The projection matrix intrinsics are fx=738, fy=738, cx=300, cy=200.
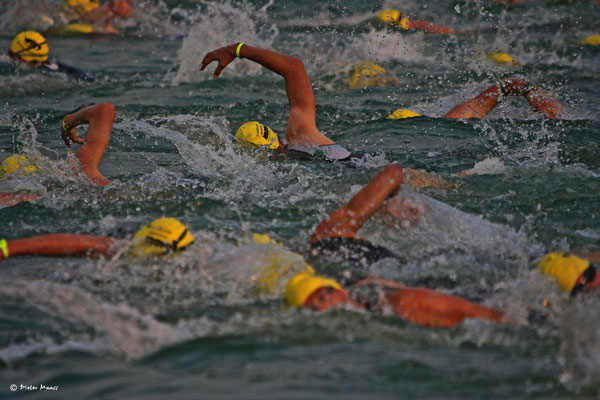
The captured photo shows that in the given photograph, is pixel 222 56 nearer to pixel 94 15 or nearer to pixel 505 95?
pixel 505 95

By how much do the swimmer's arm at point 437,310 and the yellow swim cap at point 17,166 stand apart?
3.56 metres

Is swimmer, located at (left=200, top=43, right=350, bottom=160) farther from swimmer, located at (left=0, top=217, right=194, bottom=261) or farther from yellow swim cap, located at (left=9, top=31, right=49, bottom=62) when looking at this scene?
yellow swim cap, located at (left=9, top=31, right=49, bottom=62)

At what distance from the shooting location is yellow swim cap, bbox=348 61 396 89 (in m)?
10.3

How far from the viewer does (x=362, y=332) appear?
3793 mm

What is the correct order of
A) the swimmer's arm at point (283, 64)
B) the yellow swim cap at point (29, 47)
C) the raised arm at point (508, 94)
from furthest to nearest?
the yellow swim cap at point (29, 47) < the raised arm at point (508, 94) < the swimmer's arm at point (283, 64)

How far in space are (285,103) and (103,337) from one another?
20.0ft

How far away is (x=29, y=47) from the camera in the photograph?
10.6 m

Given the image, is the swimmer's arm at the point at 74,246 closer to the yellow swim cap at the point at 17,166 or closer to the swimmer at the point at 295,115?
the yellow swim cap at the point at 17,166

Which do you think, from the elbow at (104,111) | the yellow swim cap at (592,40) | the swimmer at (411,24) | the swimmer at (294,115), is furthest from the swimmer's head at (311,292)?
the swimmer at (411,24)

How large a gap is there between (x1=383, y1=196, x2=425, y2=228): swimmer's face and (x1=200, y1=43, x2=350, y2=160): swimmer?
5.64ft

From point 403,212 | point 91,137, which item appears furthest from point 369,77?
point 403,212

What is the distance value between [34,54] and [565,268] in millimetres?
8855

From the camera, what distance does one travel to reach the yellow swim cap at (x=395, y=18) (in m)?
14.1

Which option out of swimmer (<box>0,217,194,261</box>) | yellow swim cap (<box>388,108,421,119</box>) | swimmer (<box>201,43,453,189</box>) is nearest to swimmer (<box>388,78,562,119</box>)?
yellow swim cap (<box>388,108,421,119</box>)
